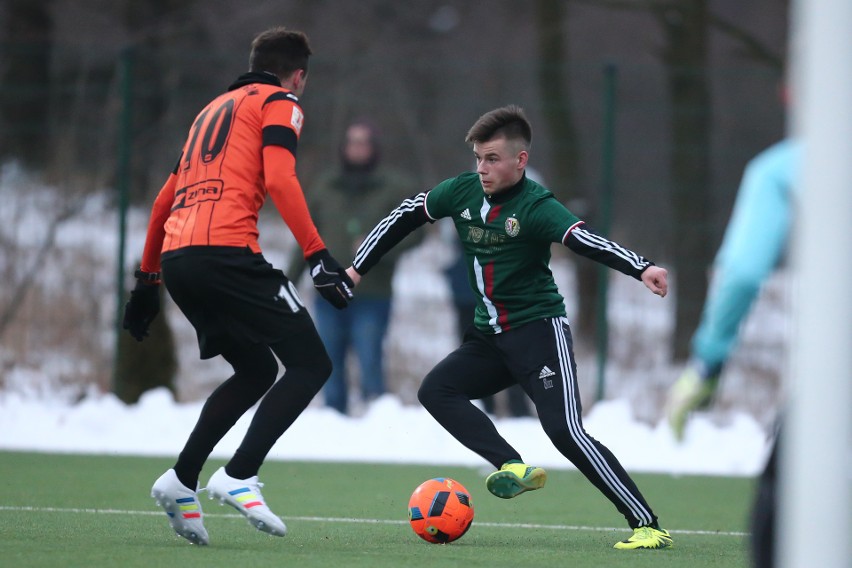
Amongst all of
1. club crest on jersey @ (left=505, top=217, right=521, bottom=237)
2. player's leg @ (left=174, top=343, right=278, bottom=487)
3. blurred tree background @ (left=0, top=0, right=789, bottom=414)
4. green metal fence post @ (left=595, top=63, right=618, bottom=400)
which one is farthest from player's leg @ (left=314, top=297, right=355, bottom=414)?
player's leg @ (left=174, top=343, right=278, bottom=487)

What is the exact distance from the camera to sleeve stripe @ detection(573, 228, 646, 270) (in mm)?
5215

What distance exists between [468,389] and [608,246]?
0.96 meters

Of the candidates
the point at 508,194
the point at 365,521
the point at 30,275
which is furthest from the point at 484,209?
the point at 30,275

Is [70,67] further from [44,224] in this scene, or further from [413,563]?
[413,563]

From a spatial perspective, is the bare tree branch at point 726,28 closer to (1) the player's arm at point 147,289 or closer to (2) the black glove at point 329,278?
(1) the player's arm at point 147,289

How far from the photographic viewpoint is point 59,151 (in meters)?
12.5

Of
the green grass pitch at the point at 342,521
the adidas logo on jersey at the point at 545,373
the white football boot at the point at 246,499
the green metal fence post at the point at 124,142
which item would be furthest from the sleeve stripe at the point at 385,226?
the green metal fence post at the point at 124,142

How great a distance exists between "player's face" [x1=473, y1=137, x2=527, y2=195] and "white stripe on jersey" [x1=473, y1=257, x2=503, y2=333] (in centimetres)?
34

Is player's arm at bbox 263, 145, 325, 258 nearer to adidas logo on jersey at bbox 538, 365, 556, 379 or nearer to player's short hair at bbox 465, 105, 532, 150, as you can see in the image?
player's short hair at bbox 465, 105, 532, 150

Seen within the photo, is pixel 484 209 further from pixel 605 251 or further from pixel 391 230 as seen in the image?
pixel 605 251

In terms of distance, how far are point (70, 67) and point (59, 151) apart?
88cm

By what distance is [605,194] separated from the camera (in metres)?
11.1

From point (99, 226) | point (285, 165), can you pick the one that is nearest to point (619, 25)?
point (99, 226)

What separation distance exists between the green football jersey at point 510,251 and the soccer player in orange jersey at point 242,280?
2.51 feet
